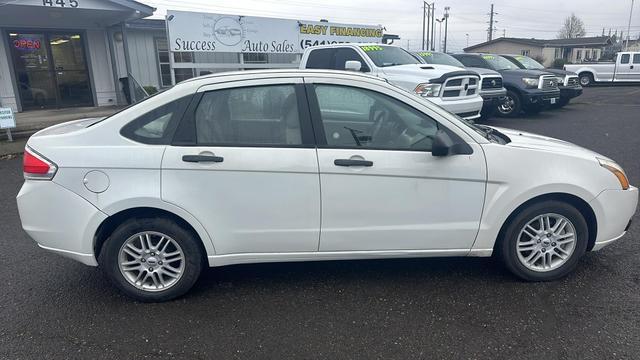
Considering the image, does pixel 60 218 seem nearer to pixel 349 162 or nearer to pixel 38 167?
pixel 38 167

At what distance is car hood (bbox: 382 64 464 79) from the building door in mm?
9846

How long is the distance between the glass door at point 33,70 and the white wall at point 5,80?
177mm

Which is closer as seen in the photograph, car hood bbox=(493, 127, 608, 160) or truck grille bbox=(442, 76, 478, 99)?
car hood bbox=(493, 127, 608, 160)

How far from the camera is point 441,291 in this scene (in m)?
3.54

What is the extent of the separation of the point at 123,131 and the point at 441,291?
2.67 meters

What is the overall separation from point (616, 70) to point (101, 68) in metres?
26.6

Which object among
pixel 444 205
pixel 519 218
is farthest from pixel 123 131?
pixel 519 218

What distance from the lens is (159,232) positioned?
3.33 meters

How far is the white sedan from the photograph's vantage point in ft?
10.6

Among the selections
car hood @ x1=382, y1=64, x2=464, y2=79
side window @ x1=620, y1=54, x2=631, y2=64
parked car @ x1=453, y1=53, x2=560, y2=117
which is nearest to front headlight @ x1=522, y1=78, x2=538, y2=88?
parked car @ x1=453, y1=53, x2=560, y2=117

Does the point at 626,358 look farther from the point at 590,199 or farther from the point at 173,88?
the point at 173,88

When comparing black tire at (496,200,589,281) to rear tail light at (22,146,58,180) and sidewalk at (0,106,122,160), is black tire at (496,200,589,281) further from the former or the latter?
sidewalk at (0,106,122,160)

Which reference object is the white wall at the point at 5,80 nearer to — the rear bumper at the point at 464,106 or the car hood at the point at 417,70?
the car hood at the point at 417,70

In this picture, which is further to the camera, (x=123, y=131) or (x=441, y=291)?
(x=441, y=291)
